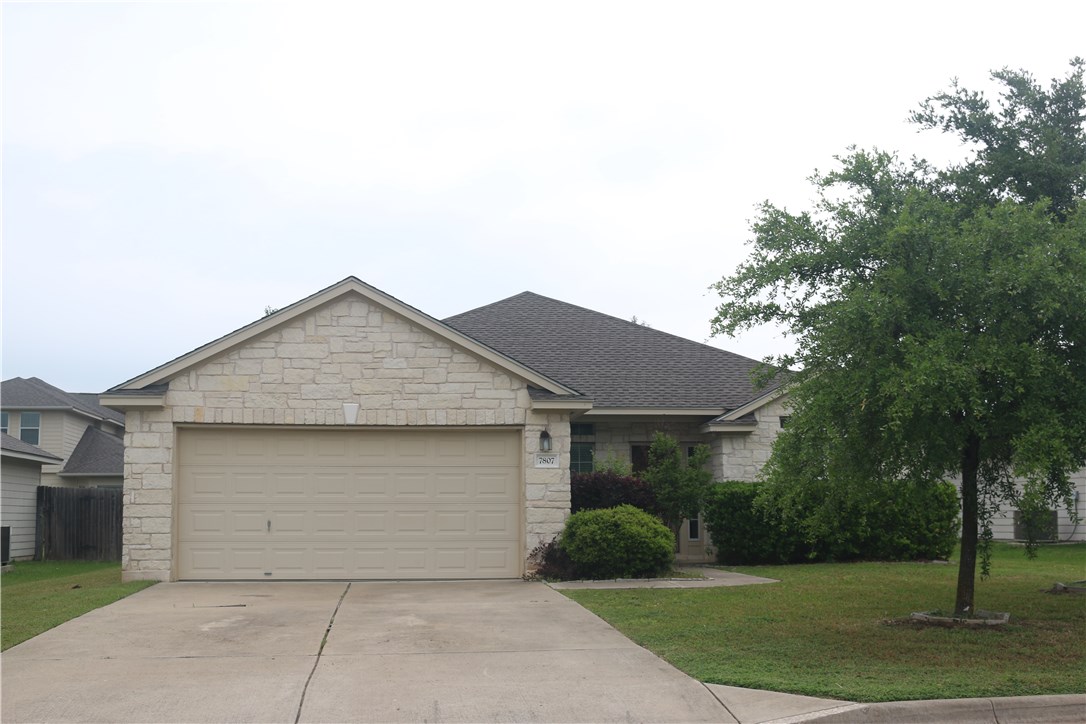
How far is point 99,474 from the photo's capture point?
31312mm

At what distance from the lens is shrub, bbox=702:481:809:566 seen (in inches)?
733

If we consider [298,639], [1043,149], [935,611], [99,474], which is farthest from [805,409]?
[99,474]

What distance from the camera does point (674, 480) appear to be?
707 inches

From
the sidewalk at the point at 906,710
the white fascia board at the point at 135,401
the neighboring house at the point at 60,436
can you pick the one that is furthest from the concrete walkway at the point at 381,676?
the neighboring house at the point at 60,436

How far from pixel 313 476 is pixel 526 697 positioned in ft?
30.4

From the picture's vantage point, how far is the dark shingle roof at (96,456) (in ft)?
103

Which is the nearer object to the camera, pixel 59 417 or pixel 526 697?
pixel 526 697

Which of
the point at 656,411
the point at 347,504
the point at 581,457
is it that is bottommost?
the point at 347,504

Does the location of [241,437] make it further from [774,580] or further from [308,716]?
[308,716]

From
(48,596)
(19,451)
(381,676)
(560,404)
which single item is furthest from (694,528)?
(19,451)

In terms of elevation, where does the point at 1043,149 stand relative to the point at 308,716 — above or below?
above

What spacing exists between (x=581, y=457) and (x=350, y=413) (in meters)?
5.75

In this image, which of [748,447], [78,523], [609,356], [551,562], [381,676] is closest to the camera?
[381,676]

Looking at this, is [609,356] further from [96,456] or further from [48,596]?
[96,456]
